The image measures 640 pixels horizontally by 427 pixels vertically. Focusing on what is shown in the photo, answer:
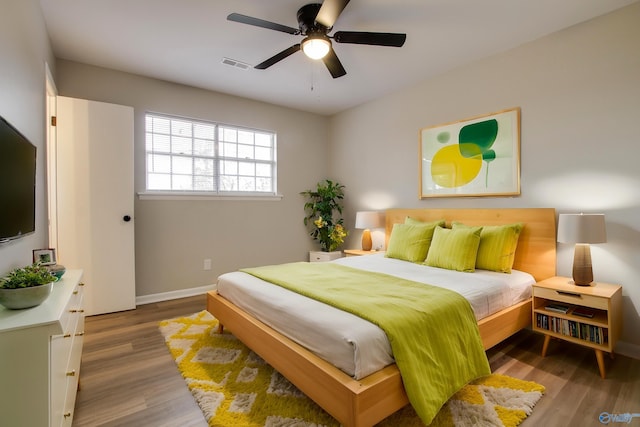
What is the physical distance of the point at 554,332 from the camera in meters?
2.32

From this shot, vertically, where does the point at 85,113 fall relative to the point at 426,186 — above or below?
above

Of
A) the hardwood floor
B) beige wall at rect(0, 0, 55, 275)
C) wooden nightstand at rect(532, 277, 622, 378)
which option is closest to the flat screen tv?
beige wall at rect(0, 0, 55, 275)

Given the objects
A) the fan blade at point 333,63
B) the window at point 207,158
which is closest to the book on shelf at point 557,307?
the fan blade at point 333,63

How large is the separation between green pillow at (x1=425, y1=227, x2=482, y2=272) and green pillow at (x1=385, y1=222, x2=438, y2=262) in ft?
0.64

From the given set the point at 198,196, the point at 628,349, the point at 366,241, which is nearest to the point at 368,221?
the point at 366,241

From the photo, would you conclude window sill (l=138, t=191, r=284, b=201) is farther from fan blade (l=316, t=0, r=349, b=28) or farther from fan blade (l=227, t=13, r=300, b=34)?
fan blade (l=316, t=0, r=349, b=28)

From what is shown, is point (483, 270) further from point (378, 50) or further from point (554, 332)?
point (378, 50)

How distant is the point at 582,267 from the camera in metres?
2.33

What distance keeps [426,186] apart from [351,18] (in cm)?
200

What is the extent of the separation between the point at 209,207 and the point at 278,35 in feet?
7.50

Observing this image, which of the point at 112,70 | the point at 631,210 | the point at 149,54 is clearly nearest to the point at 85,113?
the point at 112,70

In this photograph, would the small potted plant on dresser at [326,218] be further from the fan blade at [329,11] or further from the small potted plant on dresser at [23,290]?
the small potted plant on dresser at [23,290]

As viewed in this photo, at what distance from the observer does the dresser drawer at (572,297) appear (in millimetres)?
2070

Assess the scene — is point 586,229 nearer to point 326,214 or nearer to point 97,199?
point 326,214
